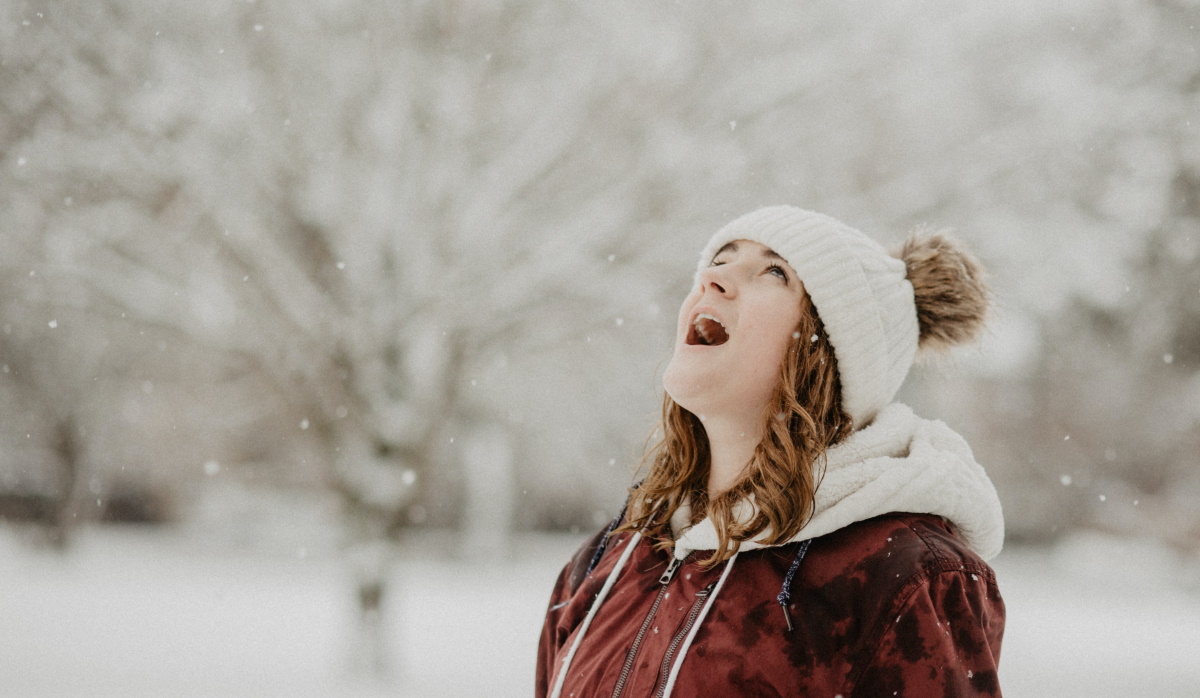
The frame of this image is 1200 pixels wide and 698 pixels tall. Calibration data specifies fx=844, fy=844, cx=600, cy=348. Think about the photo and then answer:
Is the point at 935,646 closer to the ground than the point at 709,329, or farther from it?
closer to the ground

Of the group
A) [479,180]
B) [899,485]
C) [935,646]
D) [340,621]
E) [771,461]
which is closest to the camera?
[935,646]

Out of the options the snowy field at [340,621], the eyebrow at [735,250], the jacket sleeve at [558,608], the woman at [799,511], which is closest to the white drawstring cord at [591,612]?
the woman at [799,511]

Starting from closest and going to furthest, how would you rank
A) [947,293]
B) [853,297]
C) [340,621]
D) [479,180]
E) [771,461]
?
[771,461], [853,297], [947,293], [479,180], [340,621]

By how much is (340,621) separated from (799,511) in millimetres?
9303

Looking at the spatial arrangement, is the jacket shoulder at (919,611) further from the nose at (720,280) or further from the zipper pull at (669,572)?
the nose at (720,280)

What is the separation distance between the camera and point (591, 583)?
6.18 ft

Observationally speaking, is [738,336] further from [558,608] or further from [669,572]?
[558,608]

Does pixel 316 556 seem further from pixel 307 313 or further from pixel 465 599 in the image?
pixel 307 313

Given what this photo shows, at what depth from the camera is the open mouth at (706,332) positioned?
1849 mm

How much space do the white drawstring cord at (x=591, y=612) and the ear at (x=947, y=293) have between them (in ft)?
2.73

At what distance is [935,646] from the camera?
1343 millimetres

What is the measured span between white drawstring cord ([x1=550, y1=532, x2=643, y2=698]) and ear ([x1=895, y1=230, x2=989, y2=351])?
832mm

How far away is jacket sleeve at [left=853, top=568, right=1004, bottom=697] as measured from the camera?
1328 millimetres

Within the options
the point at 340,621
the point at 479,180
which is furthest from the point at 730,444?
the point at 340,621
